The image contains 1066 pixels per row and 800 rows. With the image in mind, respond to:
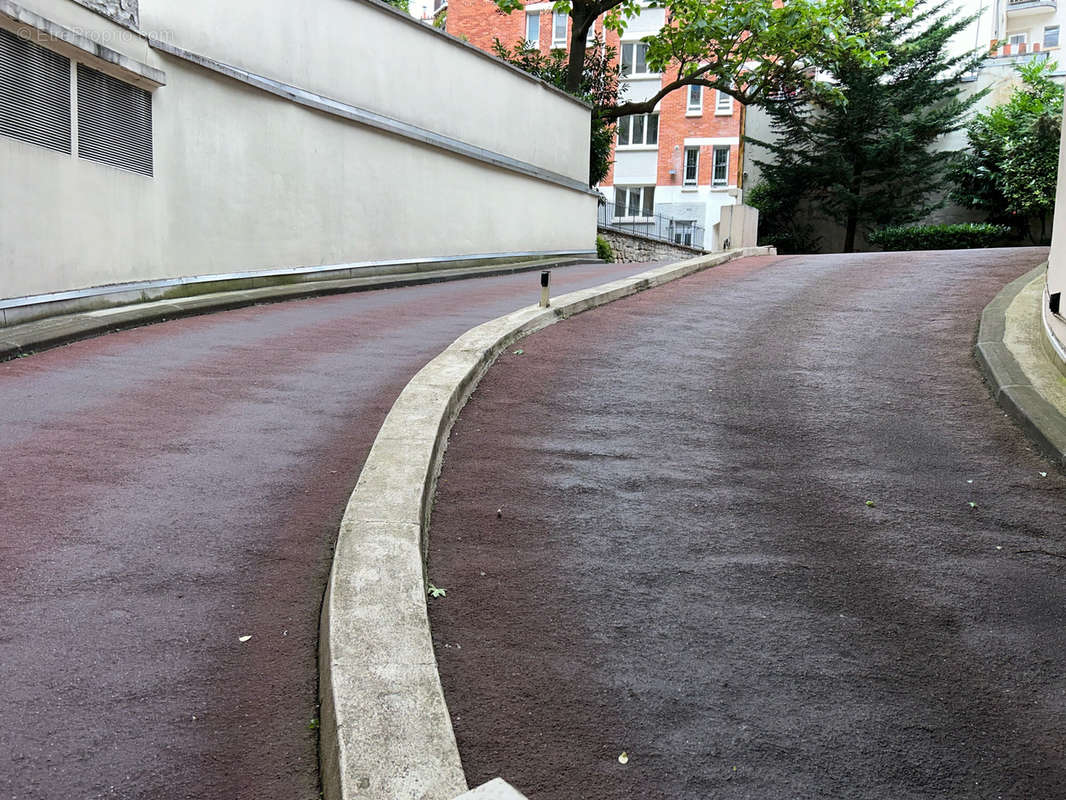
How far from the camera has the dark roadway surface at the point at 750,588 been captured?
2918mm

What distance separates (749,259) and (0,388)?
1658 centimetres

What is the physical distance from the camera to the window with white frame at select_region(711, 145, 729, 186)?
4353cm

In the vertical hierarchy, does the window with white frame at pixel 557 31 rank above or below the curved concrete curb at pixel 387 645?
above

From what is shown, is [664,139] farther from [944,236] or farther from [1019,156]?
[1019,156]

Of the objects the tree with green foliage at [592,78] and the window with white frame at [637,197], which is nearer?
the tree with green foliage at [592,78]

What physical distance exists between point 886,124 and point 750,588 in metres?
34.3

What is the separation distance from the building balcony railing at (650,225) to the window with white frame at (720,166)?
2.34 meters

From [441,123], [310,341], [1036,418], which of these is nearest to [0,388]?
[310,341]

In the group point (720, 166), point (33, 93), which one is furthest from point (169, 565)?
point (720, 166)

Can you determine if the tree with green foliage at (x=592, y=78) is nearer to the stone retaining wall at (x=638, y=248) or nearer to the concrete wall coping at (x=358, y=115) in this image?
the stone retaining wall at (x=638, y=248)

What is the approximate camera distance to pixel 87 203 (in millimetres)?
10594

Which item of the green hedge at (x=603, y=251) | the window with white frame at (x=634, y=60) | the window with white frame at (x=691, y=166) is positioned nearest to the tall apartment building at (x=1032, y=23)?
the window with white frame at (x=691, y=166)

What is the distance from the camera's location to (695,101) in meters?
43.8

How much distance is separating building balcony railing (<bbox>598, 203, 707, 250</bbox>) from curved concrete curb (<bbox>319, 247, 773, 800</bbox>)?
28.6 metres
